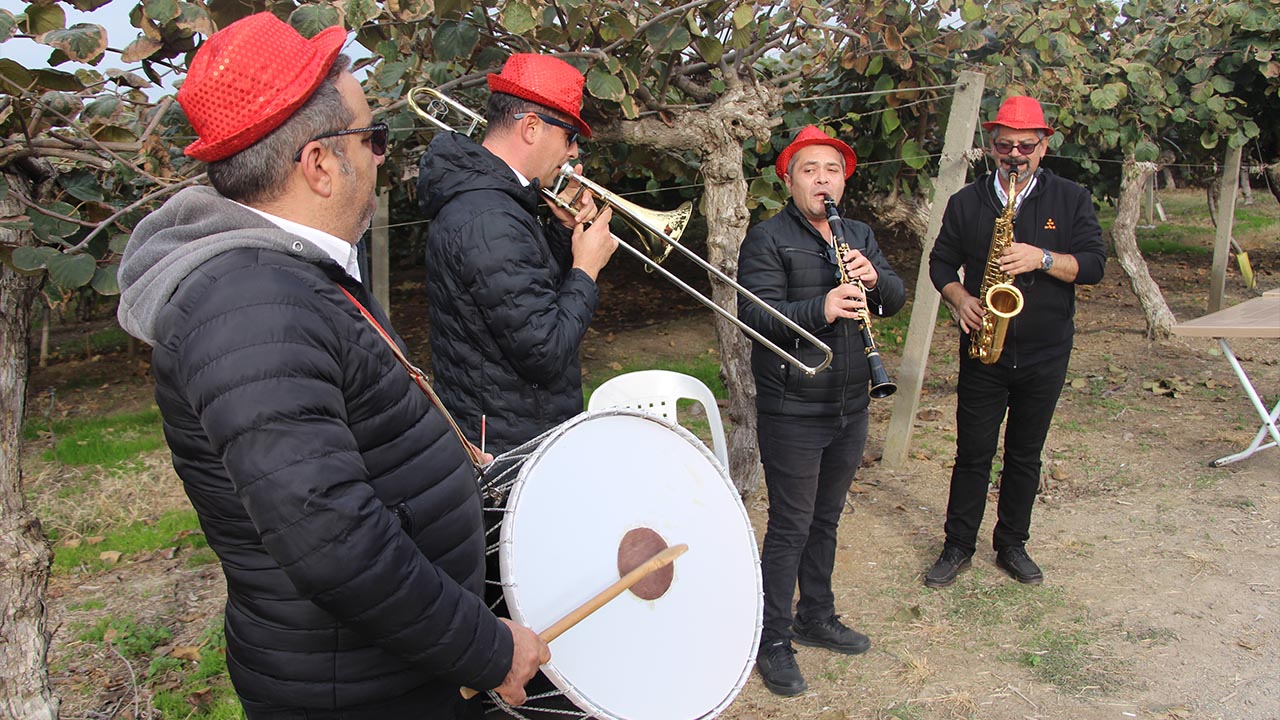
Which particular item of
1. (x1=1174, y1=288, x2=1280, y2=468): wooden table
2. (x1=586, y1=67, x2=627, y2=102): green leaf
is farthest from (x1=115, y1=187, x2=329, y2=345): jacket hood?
(x1=1174, y1=288, x2=1280, y2=468): wooden table

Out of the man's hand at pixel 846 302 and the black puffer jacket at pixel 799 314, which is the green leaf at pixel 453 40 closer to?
the black puffer jacket at pixel 799 314

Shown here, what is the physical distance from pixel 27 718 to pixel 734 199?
3.34 metres

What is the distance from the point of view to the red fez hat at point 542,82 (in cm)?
254

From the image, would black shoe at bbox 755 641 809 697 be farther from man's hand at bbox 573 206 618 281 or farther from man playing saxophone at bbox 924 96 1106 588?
man's hand at bbox 573 206 618 281

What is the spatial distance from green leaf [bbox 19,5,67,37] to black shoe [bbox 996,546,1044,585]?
13.0 ft

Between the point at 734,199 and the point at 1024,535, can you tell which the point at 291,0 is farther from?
the point at 1024,535

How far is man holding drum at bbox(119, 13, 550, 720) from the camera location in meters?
1.29

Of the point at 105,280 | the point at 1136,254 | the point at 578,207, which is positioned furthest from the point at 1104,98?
the point at 105,280

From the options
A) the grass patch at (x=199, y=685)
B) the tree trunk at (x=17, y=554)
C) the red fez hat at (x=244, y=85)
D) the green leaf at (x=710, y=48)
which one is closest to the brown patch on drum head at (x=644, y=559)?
the red fez hat at (x=244, y=85)

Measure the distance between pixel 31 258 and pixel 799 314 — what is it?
2236 millimetres

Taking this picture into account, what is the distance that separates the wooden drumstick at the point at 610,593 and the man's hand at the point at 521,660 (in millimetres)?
42

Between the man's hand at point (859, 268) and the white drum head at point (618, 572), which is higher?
the man's hand at point (859, 268)

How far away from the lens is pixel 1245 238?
43.7 ft

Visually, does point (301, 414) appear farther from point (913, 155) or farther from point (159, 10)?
point (913, 155)
